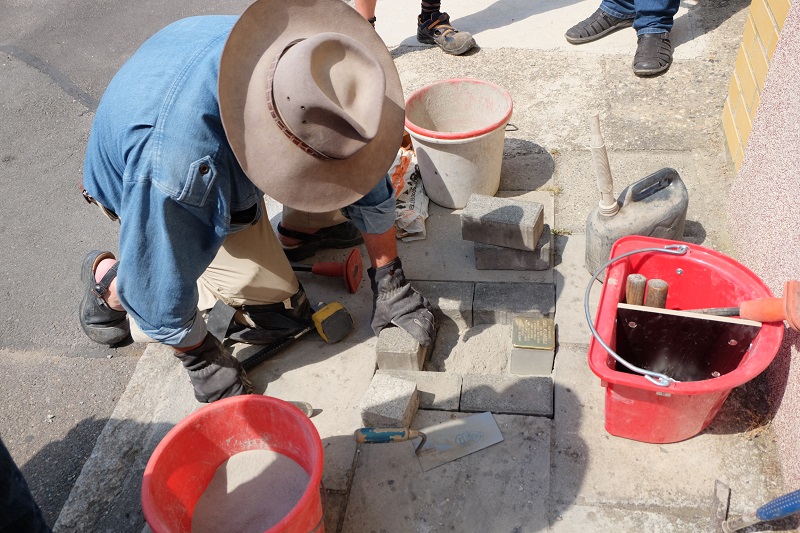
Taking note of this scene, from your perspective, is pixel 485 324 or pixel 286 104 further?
pixel 485 324

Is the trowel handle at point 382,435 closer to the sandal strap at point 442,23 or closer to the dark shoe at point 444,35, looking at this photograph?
the dark shoe at point 444,35

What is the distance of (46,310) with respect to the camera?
368 centimetres

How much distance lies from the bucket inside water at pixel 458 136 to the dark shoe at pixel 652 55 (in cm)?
137

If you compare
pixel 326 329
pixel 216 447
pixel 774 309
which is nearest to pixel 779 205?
pixel 774 309

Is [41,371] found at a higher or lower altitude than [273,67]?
lower

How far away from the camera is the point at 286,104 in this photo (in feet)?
6.30

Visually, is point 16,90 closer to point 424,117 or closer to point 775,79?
point 424,117

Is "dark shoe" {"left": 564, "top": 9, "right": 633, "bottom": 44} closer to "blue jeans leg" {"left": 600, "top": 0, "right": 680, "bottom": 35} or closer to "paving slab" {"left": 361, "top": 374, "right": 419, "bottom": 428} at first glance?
"blue jeans leg" {"left": 600, "top": 0, "right": 680, "bottom": 35}

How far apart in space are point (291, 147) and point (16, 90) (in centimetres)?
481

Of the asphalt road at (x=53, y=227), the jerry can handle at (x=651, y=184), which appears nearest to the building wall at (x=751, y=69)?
the jerry can handle at (x=651, y=184)

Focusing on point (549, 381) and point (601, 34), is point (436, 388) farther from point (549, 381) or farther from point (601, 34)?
point (601, 34)

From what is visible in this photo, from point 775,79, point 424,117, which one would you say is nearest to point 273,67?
point 424,117

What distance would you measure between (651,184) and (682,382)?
3.88ft

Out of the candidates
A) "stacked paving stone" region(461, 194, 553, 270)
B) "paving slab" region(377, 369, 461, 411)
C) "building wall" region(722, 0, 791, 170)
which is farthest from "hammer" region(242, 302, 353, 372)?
"building wall" region(722, 0, 791, 170)
